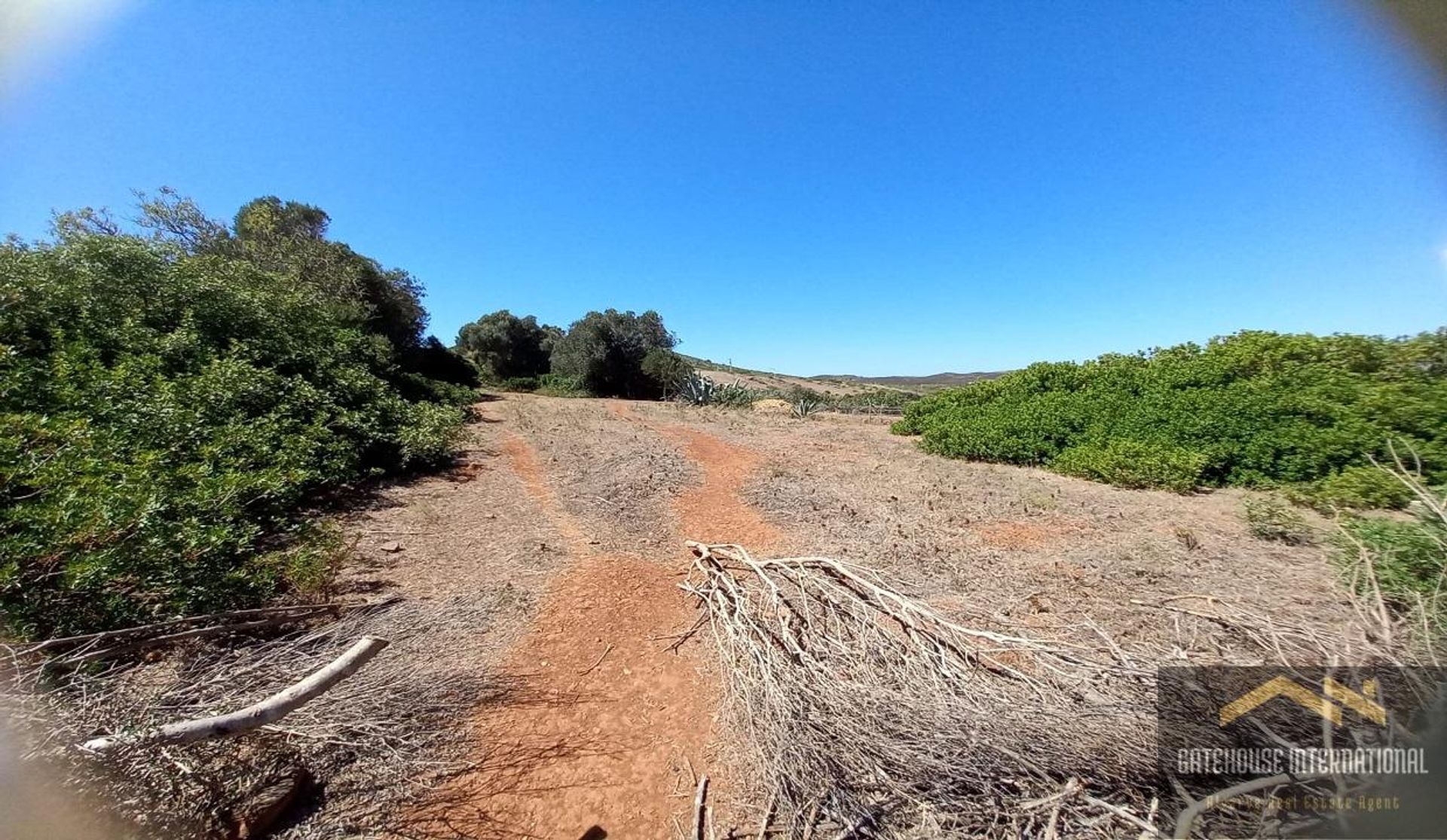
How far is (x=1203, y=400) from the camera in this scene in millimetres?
8141

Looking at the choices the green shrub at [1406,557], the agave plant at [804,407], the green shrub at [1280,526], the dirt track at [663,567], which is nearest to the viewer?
the dirt track at [663,567]

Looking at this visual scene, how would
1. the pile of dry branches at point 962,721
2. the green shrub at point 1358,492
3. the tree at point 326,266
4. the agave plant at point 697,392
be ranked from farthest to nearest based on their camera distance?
the agave plant at point 697,392 < the tree at point 326,266 < the green shrub at point 1358,492 < the pile of dry branches at point 962,721

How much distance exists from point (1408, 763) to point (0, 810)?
3.58m

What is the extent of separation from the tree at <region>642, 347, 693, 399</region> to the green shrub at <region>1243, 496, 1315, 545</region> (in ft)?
73.5

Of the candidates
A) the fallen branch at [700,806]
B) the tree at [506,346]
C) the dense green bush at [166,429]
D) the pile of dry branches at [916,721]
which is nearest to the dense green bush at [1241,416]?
the pile of dry branches at [916,721]

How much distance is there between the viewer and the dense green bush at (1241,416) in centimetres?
637

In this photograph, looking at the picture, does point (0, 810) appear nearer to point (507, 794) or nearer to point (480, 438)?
point (507, 794)

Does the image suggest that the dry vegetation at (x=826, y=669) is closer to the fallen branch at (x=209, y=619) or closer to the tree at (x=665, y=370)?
the fallen branch at (x=209, y=619)

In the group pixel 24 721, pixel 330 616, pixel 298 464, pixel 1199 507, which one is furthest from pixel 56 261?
pixel 1199 507

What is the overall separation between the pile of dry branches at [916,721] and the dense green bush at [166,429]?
3534mm

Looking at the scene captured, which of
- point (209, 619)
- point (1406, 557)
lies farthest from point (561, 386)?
point (1406, 557)

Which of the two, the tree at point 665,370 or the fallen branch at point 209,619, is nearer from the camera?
the fallen branch at point 209,619

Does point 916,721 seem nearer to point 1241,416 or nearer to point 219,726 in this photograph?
point 219,726

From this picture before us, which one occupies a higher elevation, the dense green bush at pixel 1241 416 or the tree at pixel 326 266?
the tree at pixel 326 266
